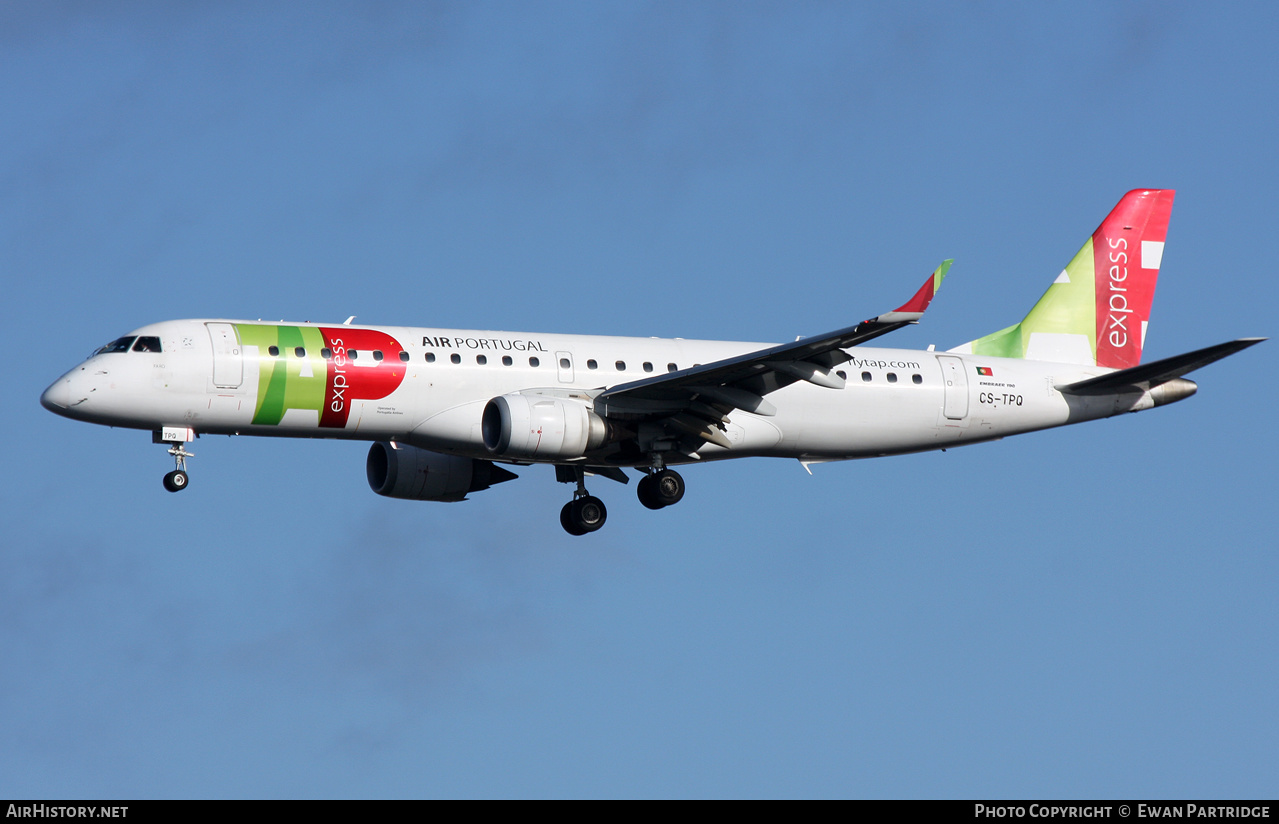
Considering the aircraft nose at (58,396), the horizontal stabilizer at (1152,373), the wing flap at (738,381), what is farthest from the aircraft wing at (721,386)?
the aircraft nose at (58,396)

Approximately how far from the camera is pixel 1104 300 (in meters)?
48.7

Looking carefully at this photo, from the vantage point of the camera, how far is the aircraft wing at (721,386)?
38625 mm

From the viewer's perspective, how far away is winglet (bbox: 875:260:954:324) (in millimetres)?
35125

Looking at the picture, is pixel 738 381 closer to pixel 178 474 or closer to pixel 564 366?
pixel 564 366

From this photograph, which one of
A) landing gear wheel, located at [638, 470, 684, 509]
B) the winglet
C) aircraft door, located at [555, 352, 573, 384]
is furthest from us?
landing gear wheel, located at [638, 470, 684, 509]

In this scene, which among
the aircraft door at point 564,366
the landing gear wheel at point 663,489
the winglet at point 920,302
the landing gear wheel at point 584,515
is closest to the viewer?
the winglet at point 920,302

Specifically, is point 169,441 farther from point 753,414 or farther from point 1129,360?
point 1129,360

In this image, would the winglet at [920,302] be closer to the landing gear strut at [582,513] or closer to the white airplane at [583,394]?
the white airplane at [583,394]

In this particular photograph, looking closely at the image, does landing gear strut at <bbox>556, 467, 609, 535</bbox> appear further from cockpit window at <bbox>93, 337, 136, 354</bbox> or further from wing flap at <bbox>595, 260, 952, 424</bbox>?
cockpit window at <bbox>93, 337, 136, 354</bbox>

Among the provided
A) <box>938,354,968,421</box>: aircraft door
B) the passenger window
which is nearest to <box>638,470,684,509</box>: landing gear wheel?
<box>938,354,968,421</box>: aircraft door

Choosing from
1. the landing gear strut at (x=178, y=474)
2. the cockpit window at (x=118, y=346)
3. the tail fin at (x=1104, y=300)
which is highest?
the tail fin at (x=1104, y=300)

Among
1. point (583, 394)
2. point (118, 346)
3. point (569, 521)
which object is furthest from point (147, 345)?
point (569, 521)

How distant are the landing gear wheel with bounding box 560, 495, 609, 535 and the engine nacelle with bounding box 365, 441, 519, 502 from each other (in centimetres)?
284

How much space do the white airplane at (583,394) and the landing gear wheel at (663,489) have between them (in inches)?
1.8
